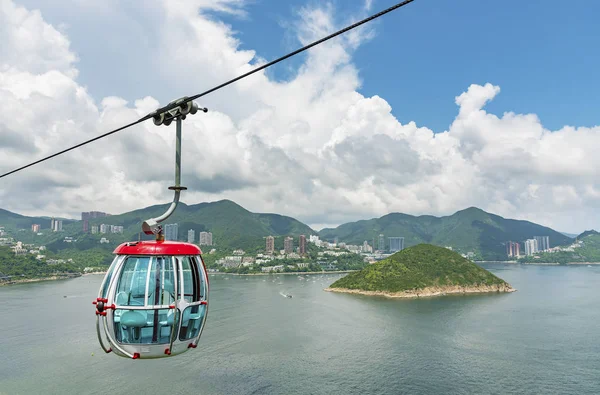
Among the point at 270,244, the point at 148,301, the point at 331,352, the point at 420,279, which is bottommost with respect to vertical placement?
the point at 331,352

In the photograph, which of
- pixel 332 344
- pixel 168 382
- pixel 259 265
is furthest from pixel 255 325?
pixel 259 265

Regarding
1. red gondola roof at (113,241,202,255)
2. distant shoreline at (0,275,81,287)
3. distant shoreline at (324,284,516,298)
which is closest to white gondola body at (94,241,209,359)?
red gondola roof at (113,241,202,255)

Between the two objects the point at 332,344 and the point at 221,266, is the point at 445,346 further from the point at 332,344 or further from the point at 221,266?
the point at 221,266

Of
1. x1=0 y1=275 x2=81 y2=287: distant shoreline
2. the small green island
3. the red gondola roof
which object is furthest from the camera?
x1=0 y1=275 x2=81 y2=287: distant shoreline

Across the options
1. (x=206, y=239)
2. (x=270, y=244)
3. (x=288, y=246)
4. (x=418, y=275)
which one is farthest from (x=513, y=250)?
(x=418, y=275)

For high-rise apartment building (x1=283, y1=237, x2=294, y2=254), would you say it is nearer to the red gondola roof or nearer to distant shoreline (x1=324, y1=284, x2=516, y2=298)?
distant shoreline (x1=324, y1=284, x2=516, y2=298)

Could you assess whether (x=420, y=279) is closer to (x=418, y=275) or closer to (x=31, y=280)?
(x=418, y=275)
